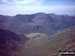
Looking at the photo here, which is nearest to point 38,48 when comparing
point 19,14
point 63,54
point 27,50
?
point 27,50

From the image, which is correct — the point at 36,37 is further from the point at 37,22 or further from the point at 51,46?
the point at 37,22

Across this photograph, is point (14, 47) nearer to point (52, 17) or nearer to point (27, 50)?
point (27, 50)

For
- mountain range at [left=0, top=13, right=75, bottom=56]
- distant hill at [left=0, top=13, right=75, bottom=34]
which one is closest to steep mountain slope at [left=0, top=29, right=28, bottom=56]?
mountain range at [left=0, top=13, right=75, bottom=56]

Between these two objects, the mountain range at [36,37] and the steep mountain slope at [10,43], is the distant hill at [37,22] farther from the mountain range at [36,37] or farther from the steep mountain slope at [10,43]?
the steep mountain slope at [10,43]

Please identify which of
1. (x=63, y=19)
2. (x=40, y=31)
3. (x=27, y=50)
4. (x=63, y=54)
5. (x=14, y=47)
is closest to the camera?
(x=63, y=54)

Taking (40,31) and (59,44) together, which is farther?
(40,31)
